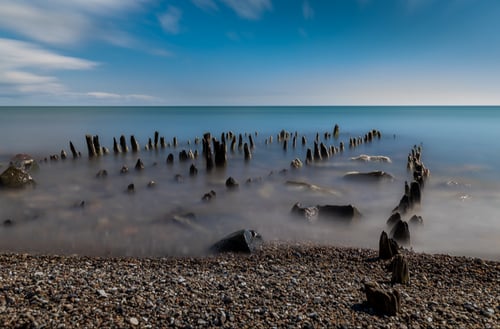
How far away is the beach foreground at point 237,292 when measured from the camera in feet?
15.8

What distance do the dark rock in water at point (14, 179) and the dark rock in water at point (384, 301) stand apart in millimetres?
16942

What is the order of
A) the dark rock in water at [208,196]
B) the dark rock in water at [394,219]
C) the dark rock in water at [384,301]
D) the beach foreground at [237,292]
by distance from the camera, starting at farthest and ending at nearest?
the dark rock in water at [208,196] < the dark rock in water at [394,219] < the dark rock in water at [384,301] < the beach foreground at [237,292]

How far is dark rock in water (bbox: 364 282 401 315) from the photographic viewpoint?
5.09 metres

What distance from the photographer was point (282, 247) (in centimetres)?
905

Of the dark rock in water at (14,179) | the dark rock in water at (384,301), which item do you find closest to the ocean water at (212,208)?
the dark rock in water at (14,179)

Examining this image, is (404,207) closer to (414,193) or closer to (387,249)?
(414,193)

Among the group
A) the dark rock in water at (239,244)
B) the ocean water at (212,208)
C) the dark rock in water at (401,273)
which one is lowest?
the ocean water at (212,208)

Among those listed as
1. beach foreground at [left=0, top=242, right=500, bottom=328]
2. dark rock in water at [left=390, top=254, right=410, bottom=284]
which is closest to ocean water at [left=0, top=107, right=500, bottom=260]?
beach foreground at [left=0, top=242, right=500, bottom=328]

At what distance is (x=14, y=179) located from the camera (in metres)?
15.4

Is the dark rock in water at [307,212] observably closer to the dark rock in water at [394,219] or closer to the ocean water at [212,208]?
the ocean water at [212,208]

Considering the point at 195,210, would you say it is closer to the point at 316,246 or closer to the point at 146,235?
the point at 146,235

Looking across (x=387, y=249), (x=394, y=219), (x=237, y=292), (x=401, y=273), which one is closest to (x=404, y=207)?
(x=394, y=219)

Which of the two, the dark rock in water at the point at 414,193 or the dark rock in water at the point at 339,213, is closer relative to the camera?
the dark rock in water at the point at 339,213

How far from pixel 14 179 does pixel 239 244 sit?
528 inches
